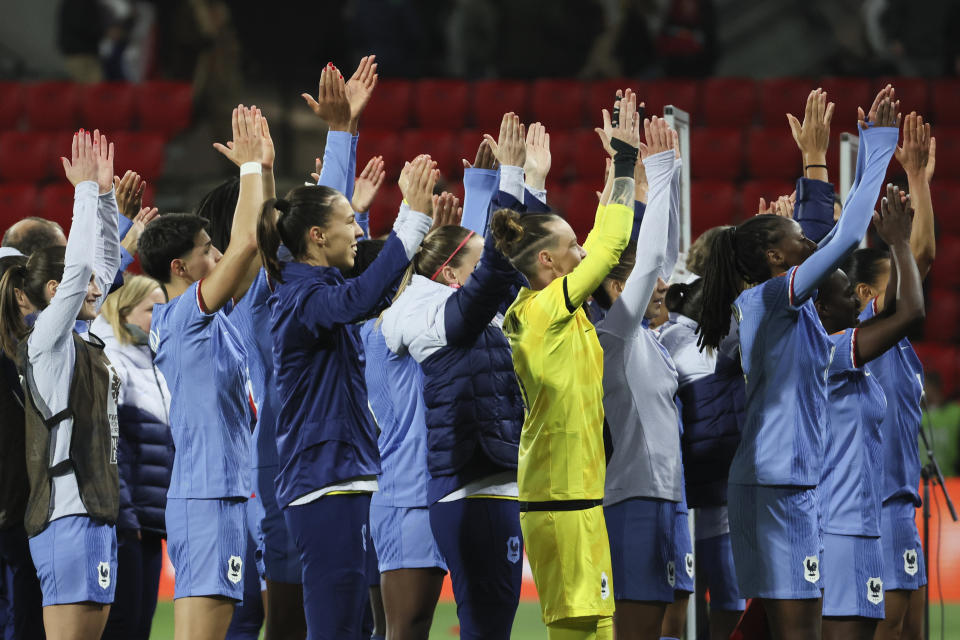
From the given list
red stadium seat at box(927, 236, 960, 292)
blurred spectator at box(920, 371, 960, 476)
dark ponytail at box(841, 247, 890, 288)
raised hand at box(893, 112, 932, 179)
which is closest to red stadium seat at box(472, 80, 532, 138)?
red stadium seat at box(927, 236, 960, 292)

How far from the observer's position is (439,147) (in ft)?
40.1

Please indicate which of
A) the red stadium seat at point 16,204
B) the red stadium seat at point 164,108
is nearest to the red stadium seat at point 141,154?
the red stadium seat at point 164,108

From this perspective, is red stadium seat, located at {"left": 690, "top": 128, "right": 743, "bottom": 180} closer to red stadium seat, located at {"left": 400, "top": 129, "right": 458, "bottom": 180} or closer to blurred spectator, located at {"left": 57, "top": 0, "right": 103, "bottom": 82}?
red stadium seat, located at {"left": 400, "top": 129, "right": 458, "bottom": 180}

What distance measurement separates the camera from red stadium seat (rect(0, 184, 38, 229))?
11.8 meters

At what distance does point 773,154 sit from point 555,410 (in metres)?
8.52

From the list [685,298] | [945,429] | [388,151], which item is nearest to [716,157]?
[388,151]

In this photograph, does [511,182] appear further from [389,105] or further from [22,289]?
[389,105]

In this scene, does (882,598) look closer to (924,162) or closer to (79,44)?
(924,162)

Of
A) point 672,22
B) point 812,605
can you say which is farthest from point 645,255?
point 672,22

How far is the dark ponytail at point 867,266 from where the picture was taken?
5379mm

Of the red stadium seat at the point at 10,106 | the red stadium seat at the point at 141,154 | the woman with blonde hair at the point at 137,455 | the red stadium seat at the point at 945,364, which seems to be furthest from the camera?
the red stadium seat at the point at 10,106

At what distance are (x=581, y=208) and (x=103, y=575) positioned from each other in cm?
768

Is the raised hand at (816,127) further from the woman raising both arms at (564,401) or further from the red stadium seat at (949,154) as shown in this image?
the red stadium seat at (949,154)

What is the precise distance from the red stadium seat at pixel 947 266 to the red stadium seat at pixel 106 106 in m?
7.90
